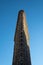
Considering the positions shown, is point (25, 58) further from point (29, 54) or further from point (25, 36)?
point (25, 36)

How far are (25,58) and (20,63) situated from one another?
214 cm

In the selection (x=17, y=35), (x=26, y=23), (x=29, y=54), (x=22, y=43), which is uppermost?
(x=26, y=23)

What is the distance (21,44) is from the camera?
48.5 metres

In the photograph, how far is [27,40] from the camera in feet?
166

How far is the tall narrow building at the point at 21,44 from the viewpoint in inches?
1786

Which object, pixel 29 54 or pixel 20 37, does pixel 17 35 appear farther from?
pixel 29 54

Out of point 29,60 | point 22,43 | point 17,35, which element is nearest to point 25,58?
point 29,60

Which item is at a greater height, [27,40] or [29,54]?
[27,40]

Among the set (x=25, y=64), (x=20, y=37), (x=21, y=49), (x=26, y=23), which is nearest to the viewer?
(x=25, y=64)

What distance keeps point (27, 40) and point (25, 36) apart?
1.38 meters

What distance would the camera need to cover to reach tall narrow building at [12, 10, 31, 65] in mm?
45375

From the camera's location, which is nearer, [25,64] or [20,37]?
[25,64]

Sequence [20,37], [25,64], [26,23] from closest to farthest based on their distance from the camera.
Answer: [25,64] < [20,37] < [26,23]

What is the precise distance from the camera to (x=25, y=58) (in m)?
45.6
